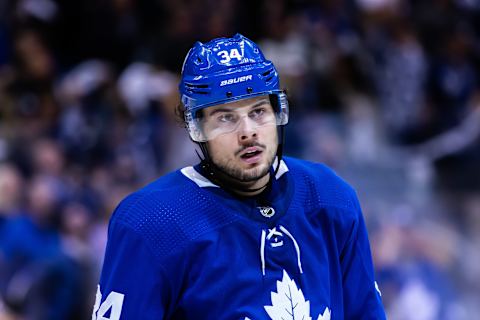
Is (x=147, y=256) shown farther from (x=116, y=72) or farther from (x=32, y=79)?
(x=116, y=72)

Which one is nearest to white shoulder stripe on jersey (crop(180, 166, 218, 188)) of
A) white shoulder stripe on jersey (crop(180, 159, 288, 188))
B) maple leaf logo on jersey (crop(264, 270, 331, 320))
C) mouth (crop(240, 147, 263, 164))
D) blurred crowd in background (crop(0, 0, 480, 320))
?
white shoulder stripe on jersey (crop(180, 159, 288, 188))

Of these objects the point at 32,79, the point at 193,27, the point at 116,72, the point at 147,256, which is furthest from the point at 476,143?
the point at 147,256

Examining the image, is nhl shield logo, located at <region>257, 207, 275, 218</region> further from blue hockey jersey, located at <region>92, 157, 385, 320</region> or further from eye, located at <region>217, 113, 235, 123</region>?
eye, located at <region>217, 113, 235, 123</region>

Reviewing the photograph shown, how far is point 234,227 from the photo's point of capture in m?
2.32

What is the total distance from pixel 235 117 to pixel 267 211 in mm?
241

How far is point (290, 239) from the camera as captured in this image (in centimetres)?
237

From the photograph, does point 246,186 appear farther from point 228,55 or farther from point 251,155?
point 228,55

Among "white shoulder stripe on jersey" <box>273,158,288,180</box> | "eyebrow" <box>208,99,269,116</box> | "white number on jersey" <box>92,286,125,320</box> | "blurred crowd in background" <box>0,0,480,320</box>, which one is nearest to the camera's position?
"white number on jersey" <box>92,286,125,320</box>

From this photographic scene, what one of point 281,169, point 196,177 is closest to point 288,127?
point 281,169

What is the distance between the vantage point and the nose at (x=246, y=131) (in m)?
2.31

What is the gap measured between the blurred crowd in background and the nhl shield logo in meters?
2.80

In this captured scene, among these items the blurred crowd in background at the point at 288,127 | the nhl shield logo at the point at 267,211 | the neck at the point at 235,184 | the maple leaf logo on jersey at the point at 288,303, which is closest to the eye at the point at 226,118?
the neck at the point at 235,184

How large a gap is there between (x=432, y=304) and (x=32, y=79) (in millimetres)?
2729

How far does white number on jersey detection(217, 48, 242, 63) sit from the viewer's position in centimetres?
235
